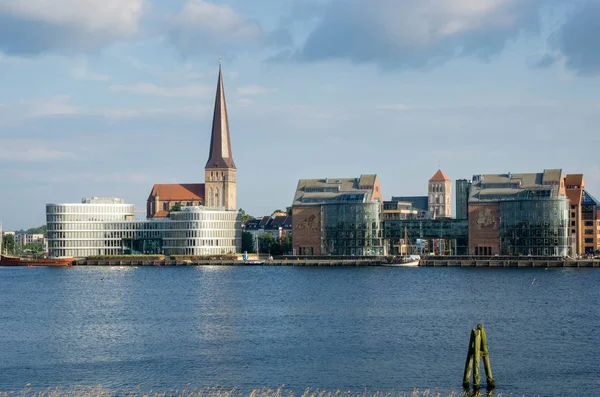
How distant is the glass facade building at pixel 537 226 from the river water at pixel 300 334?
4336 centimetres

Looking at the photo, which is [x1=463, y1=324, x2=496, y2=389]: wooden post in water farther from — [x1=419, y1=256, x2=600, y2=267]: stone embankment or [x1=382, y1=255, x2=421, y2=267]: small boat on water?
[x1=382, y1=255, x2=421, y2=267]: small boat on water

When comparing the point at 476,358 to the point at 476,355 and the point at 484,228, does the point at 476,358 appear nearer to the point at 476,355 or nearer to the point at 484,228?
the point at 476,355

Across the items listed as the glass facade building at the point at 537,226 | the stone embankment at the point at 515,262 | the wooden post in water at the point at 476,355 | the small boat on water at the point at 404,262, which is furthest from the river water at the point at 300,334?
the small boat on water at the point at 404,262

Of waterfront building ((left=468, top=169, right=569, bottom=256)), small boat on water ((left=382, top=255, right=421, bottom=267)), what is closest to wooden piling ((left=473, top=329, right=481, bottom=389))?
waterfront building ((left=468, top=169, right=569, bottom=256))

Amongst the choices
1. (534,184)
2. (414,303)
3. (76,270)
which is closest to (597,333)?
(414,303)

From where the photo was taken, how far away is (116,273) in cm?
17750

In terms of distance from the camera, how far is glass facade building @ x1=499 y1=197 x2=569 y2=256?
604ft

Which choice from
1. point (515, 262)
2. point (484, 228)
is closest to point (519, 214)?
point (484, 228)

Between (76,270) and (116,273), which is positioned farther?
(76,270)

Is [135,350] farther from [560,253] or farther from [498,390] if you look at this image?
[560,253]

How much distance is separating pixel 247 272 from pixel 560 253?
57.3 meters

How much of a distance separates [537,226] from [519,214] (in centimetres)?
395

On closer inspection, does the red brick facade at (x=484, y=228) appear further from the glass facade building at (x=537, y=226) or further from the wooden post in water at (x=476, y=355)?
the wooden post in water at (x=476, y=355)

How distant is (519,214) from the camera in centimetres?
18650
